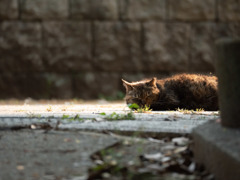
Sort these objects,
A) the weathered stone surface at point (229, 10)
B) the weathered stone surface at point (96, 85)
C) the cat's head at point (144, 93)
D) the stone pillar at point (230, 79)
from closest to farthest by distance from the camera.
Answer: the stone pillar at point (230, 79) → the cat's head at point (144, 93) → the weathered stone surface at point (96, 85) → the weathered stone surface at point (229, 10)

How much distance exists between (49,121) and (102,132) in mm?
479

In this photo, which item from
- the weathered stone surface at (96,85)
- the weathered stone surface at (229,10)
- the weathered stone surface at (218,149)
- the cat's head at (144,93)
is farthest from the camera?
the weathered stone surface at (229,10)

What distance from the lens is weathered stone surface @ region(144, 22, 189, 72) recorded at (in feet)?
23.1

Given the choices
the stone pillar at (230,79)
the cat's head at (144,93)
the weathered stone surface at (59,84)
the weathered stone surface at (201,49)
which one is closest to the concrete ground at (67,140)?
the stone pillar at (230,79)

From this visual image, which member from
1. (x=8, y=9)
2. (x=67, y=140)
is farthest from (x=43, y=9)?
(x=67, y=140)

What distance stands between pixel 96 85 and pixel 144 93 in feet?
9.00

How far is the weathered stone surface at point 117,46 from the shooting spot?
272 inches

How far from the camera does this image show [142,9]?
6949mm

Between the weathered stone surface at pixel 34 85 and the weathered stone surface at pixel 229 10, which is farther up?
the weathered stone surface at pixel 229 10

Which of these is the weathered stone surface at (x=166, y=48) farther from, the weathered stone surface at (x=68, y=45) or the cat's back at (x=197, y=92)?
the cat's back at (x=197, y=92)

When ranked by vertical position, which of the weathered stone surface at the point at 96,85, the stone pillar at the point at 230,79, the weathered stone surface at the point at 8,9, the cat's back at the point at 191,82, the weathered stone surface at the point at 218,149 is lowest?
the weathered stone surface at the point at 96,85

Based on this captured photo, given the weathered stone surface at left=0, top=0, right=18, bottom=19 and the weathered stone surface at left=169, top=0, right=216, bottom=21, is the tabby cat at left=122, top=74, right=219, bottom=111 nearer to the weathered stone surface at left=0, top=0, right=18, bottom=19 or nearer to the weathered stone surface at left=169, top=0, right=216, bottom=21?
the weathered stone surface at left=169, top=0, right=216, bottom=21

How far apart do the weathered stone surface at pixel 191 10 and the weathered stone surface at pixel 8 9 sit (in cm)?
262

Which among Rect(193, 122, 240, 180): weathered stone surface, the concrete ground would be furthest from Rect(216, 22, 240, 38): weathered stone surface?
Rect(193, 122, 240, 180): weathered stone surface
